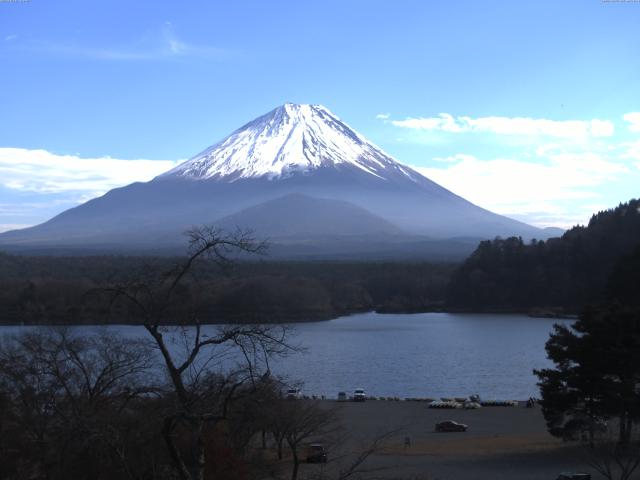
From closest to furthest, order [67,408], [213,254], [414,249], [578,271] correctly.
Result: [213,254] → [67,408] → [578,271] → [414,249]

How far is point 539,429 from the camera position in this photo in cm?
1480

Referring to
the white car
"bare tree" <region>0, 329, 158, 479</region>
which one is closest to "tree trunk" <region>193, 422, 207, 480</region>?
"bare tree" <region>0, 329, 158, 479</region>

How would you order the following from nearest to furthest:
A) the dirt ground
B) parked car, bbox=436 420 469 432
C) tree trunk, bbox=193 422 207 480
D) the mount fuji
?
1. tree trunk, bbox=193 422 207 480
2. the dirt ground
3. parked car, bbox=436 420 469 432
4. the mount fuji

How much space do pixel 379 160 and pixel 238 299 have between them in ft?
302

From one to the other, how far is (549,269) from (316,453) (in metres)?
34.6

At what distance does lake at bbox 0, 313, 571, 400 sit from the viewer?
2052 centimetres

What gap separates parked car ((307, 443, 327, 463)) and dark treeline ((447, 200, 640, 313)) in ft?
101

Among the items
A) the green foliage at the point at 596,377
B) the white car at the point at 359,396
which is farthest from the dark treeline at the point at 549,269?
the green foliage at the point at 596,377

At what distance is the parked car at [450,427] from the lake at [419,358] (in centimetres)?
261

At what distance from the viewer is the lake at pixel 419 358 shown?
2052cm

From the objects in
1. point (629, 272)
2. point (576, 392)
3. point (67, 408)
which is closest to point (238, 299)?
point (629, 272)

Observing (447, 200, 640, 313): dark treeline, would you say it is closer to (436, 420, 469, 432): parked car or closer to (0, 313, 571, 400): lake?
(0, 313, 571, 400): lake

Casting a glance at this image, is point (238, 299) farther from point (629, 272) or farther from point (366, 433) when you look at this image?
point (366, 433)

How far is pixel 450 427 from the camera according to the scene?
14.9 m
